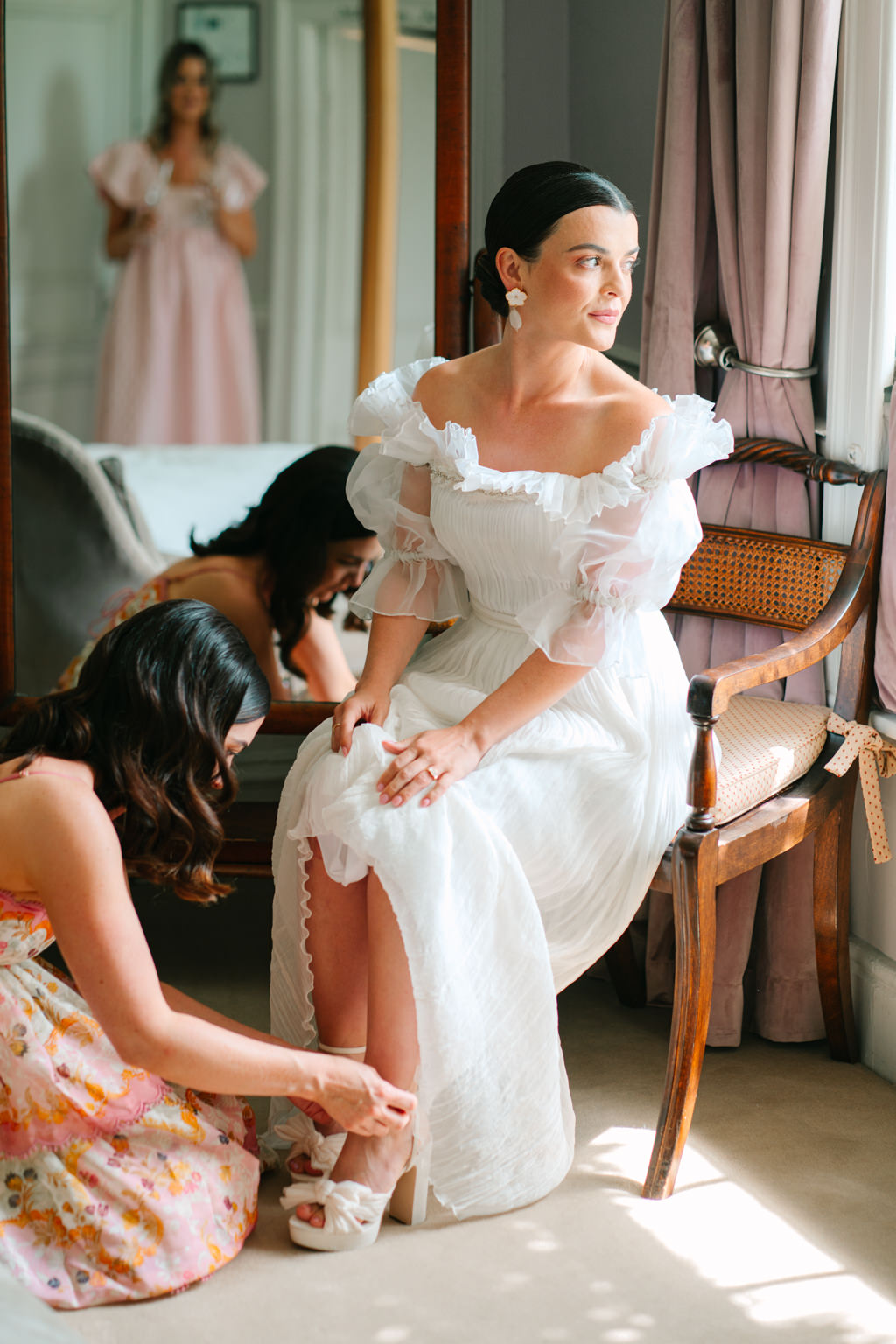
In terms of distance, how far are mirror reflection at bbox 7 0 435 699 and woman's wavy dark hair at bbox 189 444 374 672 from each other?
0.01 m

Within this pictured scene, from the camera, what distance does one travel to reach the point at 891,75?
218 cm

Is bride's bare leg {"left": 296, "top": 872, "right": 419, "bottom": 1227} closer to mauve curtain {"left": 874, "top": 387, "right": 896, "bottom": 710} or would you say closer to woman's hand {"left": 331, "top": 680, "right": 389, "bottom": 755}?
woman's hand {"left": 331, "top": 680, "right": 389, "bottom": 755}

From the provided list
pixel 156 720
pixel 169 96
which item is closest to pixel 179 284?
pixel 169 96

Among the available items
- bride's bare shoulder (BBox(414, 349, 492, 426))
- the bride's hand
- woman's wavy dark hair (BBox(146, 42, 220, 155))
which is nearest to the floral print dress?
the bride's hand

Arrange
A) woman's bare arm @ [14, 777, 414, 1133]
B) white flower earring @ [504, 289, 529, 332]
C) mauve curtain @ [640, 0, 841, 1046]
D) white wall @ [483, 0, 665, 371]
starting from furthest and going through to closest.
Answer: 1. white wall @ [483, 0, 665, 371]
2. mauve curtain @ [640, 0, 841, 1046]
3. white flower earring @ [504, 289, 529, 332]
4. woman's bare arm @ [14, 777, 414, 1133]

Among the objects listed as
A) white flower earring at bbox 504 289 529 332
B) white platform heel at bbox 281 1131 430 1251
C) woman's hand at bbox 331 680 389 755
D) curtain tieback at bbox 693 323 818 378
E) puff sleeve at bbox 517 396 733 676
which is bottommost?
white platform heel at bbox 281 1131 430 1251

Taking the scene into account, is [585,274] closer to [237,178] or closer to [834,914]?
[237,178]

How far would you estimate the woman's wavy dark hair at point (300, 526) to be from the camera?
2670mm

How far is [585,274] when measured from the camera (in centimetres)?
194

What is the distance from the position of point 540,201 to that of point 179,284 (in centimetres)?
104

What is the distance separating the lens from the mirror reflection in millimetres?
2615

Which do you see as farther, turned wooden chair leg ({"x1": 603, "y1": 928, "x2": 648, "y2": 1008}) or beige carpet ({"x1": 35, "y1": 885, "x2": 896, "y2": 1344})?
turned wooden chair leg ({"x1": 603, "y1": 928, "x2": 648, "y2": 1008})

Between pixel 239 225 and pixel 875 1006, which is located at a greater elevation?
pixel 239 225

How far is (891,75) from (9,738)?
1.74m
